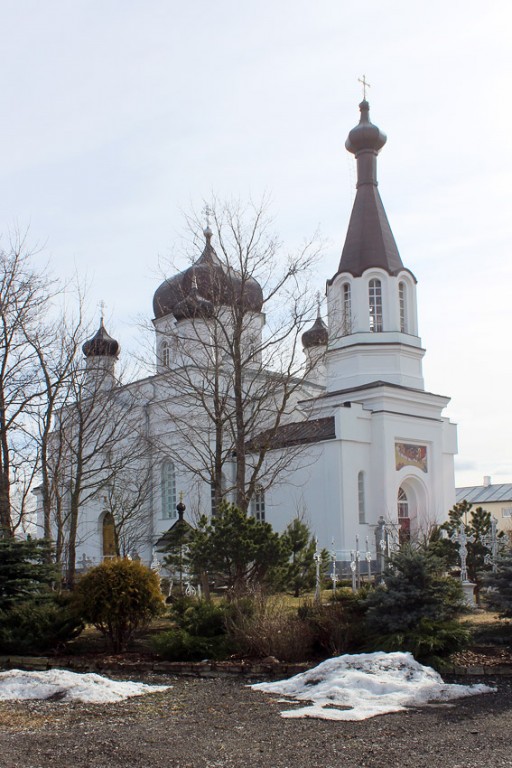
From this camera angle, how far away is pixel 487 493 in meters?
63.2

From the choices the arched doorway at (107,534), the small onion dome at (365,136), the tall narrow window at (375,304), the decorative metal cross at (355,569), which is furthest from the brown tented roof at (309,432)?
the small onion dome at (365,136)

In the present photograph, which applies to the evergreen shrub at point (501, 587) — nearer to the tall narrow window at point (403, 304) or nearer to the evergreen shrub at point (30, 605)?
the evergreen shrub at point (30, 605)

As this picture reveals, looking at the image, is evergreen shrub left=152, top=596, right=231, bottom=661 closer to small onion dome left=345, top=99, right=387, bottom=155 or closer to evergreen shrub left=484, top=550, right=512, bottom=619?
evergreen shrub left=484, top=550, right=512, bottom=619

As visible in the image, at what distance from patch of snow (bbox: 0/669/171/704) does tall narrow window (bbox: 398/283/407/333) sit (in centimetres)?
2367

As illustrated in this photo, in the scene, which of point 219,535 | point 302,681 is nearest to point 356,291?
point 219,535

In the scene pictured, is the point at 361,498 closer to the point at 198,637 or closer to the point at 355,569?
the point at 355,569


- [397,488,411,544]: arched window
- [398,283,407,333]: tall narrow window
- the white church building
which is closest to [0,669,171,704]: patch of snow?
the white church building

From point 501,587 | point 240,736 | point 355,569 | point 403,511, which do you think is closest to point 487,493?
point 403,511

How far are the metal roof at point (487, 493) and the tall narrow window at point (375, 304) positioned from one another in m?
32.4

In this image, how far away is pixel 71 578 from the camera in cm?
1872

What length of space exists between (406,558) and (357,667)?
182 cm

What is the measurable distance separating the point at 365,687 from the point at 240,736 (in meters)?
2.08

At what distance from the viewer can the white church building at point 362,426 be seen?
28.7m

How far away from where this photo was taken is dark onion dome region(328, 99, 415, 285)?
31609 mm
